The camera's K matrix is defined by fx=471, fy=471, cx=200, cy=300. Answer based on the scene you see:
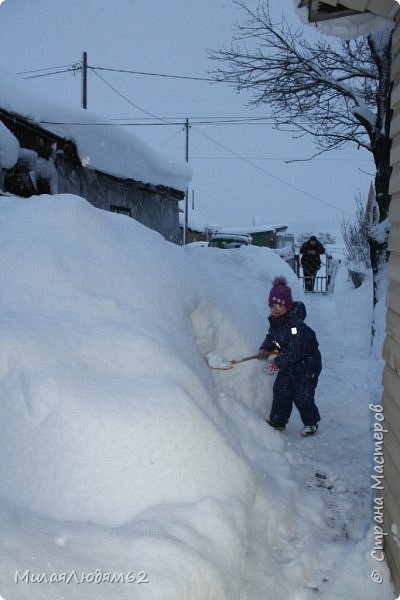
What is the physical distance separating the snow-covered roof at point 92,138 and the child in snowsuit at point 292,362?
709cm

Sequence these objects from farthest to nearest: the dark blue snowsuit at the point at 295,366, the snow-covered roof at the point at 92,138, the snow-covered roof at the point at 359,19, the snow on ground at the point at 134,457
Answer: the snow-covered roof at the point at 92,138 < the dark blue snowsuit at the point at 295,366 < the snow-covered roof at the point at 359,19 < the snow on ground at the point at 134,457

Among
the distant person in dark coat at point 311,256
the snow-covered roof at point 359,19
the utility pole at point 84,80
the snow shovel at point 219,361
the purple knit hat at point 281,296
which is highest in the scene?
the utility pole at point 84,80

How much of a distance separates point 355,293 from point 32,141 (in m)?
8.63

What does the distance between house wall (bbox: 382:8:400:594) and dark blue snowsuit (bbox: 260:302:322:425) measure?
140cm

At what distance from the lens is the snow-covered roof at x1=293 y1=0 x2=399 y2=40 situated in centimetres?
256

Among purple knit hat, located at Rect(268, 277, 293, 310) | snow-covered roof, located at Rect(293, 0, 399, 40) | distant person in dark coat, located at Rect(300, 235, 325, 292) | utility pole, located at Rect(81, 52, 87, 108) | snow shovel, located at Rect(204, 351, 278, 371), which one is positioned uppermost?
utility pole, located at Rect(81, 52, 87, 108)

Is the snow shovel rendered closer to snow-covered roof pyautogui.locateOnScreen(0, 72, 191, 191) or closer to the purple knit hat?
the purple knit hat

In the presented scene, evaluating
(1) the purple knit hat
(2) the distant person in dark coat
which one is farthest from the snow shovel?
(2) the distant person in dark coat

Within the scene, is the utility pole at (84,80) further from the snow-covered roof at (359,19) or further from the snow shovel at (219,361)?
the snow-covered roof at (359,19)

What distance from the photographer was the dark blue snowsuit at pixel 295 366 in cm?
436

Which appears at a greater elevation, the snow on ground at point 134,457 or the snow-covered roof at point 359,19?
the snow-covered roof at point 359,19

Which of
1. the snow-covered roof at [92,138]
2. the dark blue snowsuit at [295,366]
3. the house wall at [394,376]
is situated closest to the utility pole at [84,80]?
the snow-covered roof at [92,138]

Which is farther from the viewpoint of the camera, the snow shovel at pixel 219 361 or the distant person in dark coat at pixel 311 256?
the distant person in dark coat at pixel 311 256

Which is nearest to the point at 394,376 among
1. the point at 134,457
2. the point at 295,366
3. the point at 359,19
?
the point at 134,457
